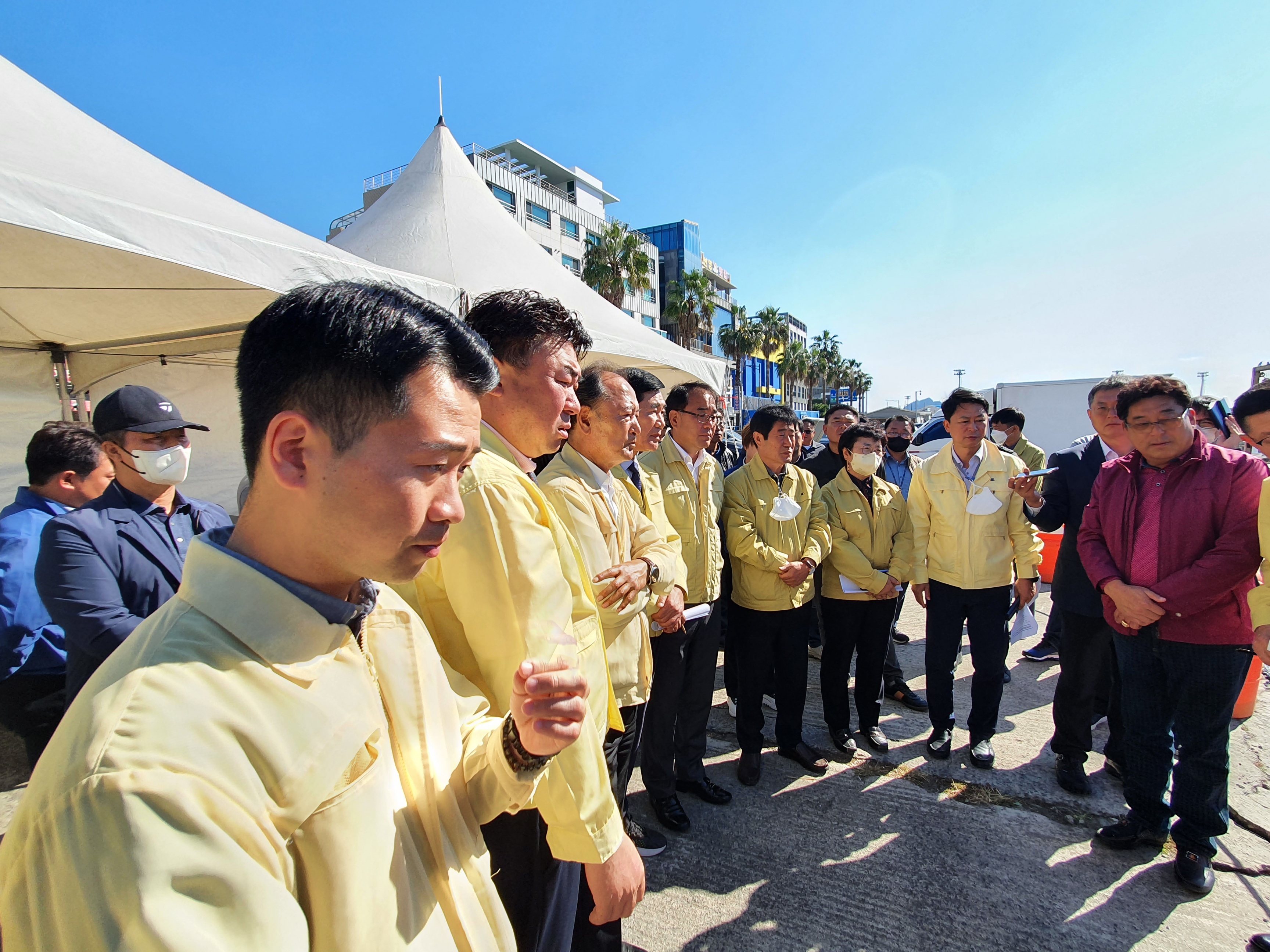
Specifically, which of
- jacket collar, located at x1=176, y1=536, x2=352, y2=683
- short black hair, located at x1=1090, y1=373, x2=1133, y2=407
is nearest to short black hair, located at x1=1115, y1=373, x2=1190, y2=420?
short black hair, located at x1=1090, y1=373, x2=1133, y2=407

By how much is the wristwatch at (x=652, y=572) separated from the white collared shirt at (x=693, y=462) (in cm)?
100

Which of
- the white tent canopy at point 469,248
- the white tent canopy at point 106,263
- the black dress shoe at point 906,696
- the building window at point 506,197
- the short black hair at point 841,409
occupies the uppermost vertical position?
the building window at point 506,197

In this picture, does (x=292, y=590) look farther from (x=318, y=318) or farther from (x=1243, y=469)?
Answer: (x=1243, y=469)

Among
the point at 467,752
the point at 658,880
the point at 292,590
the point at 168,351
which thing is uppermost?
the point at 168,351

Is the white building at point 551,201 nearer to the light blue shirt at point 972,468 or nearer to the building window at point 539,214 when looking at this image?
the building window at point 539,214

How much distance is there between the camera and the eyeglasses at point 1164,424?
2.50 metres

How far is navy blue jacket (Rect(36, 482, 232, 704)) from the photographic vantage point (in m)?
2.07

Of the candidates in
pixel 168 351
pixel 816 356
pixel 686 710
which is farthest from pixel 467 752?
pixel 816 356

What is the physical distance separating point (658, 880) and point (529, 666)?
2170 millimetres

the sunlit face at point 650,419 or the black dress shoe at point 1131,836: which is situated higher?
the sunlit face at point 650,419

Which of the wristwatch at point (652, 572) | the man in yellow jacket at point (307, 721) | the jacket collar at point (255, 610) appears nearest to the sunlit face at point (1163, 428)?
the wristwatch at point (652, 572)

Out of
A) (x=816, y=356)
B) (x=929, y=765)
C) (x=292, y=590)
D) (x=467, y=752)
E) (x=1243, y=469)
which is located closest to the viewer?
(x=292, y=590)

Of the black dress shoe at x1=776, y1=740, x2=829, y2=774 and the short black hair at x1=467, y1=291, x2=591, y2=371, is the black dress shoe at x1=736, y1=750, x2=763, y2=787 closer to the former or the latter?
the black dress shoe at x1=776, y1=740, x2=829, y2=774

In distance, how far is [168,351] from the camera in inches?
186
